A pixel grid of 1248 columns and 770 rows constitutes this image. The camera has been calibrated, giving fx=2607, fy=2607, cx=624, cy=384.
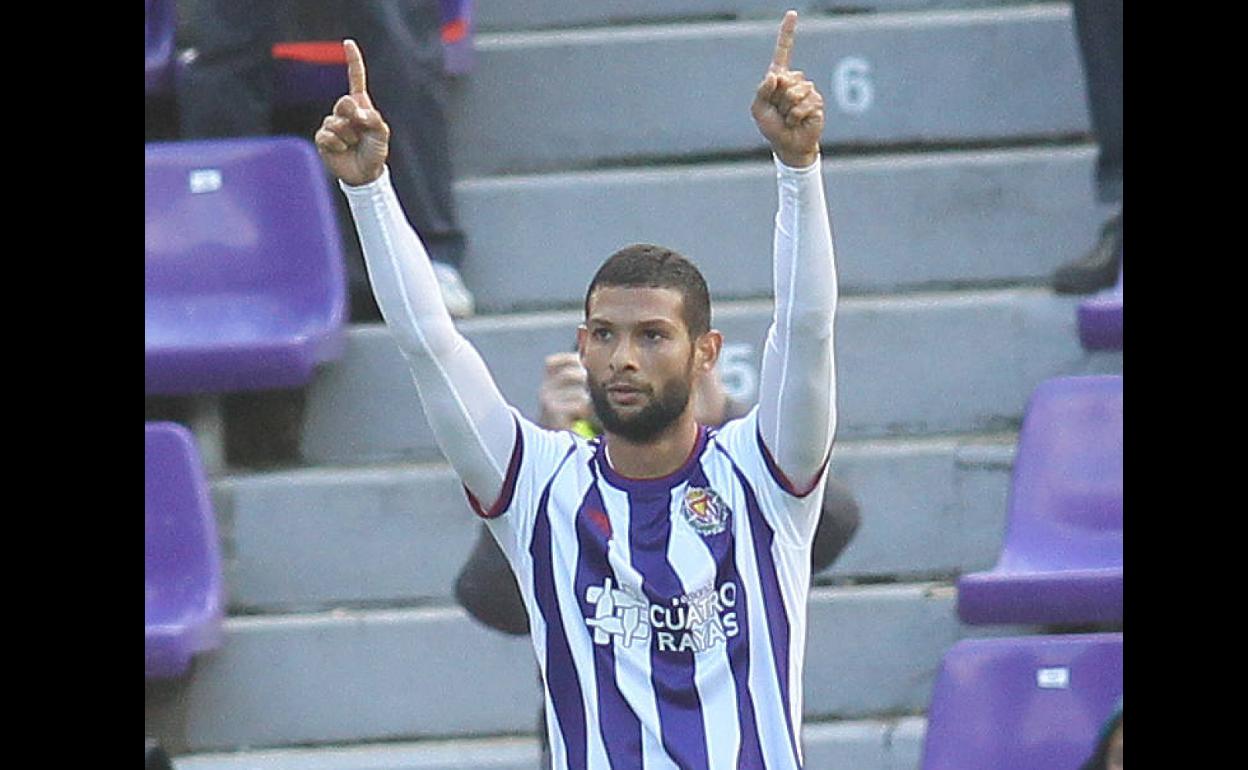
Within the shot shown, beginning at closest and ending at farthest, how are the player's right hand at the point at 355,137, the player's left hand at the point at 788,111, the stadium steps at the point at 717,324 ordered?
the player's left hand at the point at 788,111 → the player's right hand at the point at 355,137 → the stadium steps at the point at 717,324

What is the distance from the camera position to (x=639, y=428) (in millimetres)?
3947

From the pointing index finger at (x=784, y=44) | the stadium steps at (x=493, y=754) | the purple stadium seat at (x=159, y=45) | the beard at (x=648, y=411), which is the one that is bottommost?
the stadium steps at (x=493, y=754)

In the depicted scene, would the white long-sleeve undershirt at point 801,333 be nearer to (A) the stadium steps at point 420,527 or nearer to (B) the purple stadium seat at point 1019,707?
(B) the purple stadium seat at point 1019,707

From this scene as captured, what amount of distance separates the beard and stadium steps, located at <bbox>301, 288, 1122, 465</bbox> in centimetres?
204

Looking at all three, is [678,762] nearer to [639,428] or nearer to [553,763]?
[553,763]

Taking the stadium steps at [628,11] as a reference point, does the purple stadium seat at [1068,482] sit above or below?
below

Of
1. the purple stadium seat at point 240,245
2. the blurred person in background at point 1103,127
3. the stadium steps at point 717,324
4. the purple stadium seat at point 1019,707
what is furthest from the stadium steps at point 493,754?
the blurred person in background at point 1103,127

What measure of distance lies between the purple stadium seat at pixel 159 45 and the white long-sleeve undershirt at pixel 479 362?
110 inches

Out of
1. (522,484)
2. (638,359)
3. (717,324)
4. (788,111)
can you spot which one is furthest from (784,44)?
(717,324)

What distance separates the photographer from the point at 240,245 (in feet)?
20.6

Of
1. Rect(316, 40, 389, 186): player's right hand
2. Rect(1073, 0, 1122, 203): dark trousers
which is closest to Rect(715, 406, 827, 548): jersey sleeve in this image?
Rect(316, 40, 389, 186): player's right hand

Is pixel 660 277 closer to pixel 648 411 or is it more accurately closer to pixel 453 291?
pixel 648 411

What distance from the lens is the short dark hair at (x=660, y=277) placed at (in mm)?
3988
